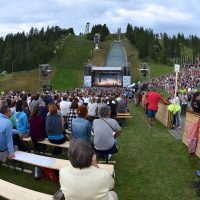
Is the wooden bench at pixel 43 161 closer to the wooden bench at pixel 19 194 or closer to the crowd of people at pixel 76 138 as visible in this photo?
the crowd of people at pixel 76 138

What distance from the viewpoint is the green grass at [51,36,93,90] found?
9724 cm

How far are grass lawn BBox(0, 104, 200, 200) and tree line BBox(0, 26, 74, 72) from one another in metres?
105

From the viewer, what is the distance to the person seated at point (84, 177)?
4941 mm

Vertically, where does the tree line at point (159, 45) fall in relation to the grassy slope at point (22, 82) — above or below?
above

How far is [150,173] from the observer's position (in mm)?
10688

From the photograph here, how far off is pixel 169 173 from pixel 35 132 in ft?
12.7

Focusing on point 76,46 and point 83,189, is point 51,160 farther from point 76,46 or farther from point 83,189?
point 76,46

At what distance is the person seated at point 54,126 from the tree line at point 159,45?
10940cm

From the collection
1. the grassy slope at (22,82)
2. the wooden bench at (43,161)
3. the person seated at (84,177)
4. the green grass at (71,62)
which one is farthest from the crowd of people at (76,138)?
the green grass at (71,62)

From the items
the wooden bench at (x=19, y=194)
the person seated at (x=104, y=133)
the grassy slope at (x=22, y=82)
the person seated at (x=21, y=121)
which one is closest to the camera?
the wooden bench at (x=19, y=194)

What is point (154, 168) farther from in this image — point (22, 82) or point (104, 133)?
point (22, 82)

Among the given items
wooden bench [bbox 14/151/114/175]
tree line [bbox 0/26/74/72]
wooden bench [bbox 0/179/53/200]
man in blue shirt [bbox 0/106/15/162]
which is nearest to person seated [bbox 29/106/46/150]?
wooden bench [bbox 14/151/114/175]

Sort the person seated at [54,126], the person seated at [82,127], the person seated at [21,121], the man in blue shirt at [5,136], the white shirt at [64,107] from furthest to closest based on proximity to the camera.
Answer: the white shirt at [64,107]
the person seated at [21,121]
the person seated at [54,126]
the person seated at [82,127]
the man in blue shirt at [5,136]

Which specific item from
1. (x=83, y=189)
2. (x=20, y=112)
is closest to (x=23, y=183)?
(x=20, y=112)
